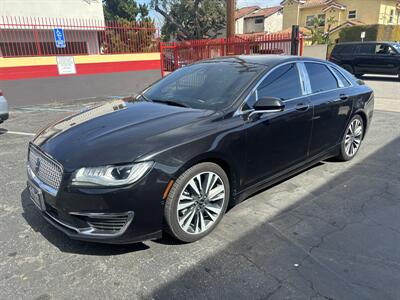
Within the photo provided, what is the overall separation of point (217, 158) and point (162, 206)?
688 mm

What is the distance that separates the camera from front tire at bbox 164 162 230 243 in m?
2.73

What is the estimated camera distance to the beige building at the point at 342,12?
120 feet

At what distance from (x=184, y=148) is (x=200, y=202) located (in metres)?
0.56

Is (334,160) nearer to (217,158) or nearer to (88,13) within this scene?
(217,158)

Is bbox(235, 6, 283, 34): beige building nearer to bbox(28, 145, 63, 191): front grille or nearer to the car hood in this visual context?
the car hood

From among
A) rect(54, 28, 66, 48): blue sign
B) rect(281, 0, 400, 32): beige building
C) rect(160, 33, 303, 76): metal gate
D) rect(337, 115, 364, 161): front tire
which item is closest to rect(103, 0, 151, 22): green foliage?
rect(281, 0, 400, 32): beige building

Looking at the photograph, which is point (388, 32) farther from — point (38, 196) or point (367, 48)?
point (38, 196)

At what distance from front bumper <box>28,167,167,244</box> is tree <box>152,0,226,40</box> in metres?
38.4

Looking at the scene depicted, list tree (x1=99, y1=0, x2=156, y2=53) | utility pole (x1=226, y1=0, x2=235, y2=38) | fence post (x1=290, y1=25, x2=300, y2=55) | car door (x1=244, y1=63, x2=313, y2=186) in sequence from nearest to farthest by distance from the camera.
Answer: car door (x1=244, y1=63, x2=313, y2=186) → fence post (x1=290, y1=25, x2=300, y2=55) → tree (x1=99, y1=0, x2=156, y2=53) → utility pole (x1=226, y1=0, x2=235, y2=38)

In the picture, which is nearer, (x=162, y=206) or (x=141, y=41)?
(x=162, y=206)

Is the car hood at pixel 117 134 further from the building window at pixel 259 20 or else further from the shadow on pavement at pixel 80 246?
the building window at pixel 259 20

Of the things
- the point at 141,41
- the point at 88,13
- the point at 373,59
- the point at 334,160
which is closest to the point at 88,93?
the point at 141,41

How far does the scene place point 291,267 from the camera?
266cm

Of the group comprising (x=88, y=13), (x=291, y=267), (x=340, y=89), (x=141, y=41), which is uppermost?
(x=88, y=13)
